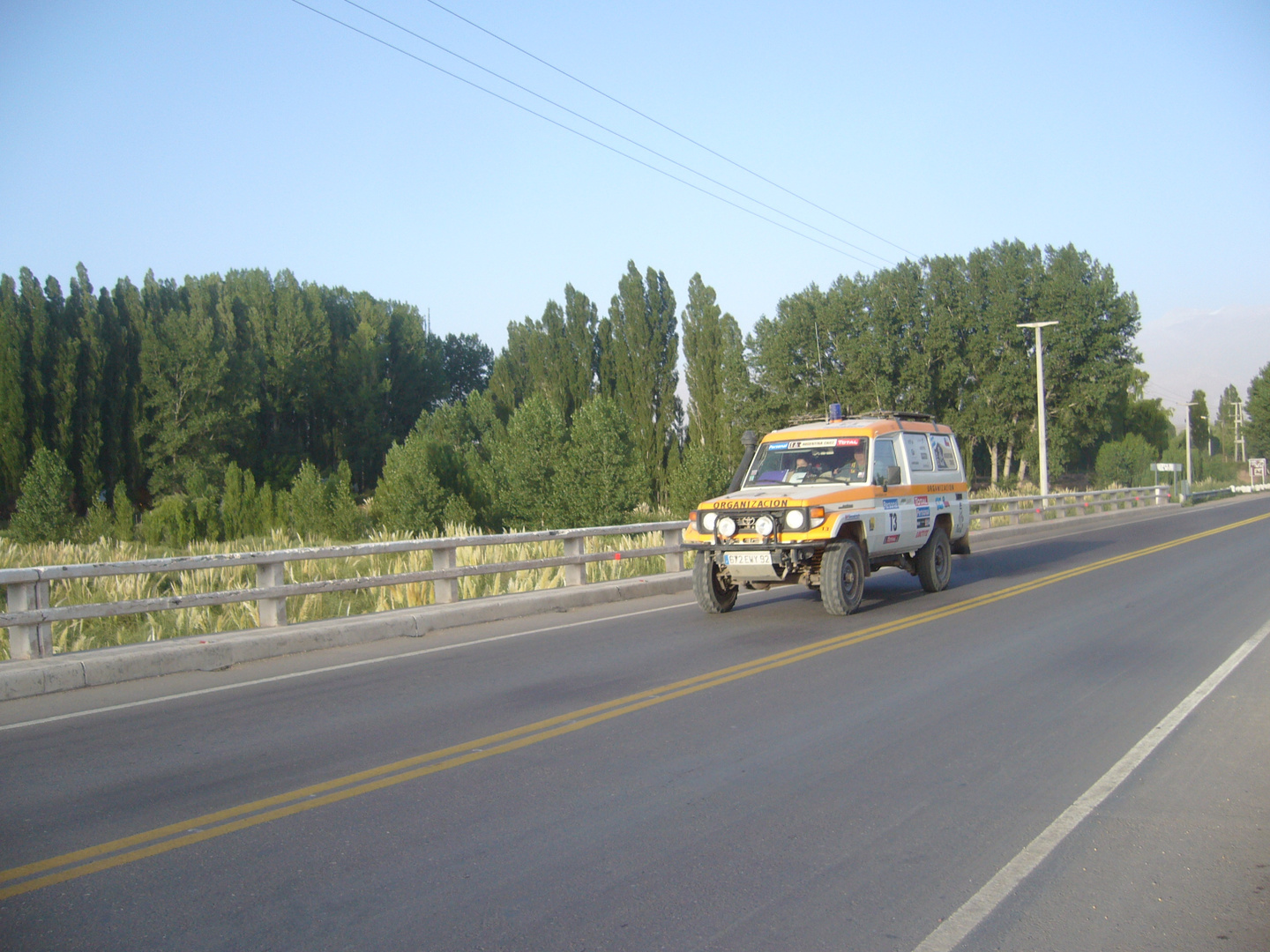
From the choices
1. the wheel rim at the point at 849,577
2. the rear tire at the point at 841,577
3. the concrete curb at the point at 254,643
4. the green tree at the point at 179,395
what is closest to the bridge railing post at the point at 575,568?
the concrete curb at the point at 254,643

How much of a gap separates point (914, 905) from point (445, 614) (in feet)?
27.6

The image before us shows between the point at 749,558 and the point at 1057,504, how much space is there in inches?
→ 1078

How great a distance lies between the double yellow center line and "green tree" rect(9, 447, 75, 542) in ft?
109

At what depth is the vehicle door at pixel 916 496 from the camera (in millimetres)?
13438

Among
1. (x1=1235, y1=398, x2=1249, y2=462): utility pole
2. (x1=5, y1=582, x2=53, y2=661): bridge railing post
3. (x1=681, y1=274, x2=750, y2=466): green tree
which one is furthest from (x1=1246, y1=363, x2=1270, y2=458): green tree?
(x1=5, y1=582, x2=53, y2=661): bridge railing post

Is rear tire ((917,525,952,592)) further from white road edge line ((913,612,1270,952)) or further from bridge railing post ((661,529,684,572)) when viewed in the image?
white road edge line ((913,612,1270,952))

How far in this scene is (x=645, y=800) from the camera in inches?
205

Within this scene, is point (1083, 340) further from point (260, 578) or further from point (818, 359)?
point (260, 578)

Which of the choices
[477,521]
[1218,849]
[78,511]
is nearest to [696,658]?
[1218,849]

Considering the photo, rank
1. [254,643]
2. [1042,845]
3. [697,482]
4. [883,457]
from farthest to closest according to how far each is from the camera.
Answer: [697,482] < [883,457] < [254,643] < [1042,845]

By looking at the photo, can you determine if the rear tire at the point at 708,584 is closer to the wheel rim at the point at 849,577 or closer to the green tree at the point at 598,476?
the wheel rim at the point at 849,577

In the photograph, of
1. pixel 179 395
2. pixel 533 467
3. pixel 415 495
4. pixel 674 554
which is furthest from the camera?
pixel 179 395

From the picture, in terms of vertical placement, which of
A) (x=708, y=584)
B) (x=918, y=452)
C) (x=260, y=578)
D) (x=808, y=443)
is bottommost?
(x=708, y=584)

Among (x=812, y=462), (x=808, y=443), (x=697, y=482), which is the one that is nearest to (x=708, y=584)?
(x=812, y=462)
